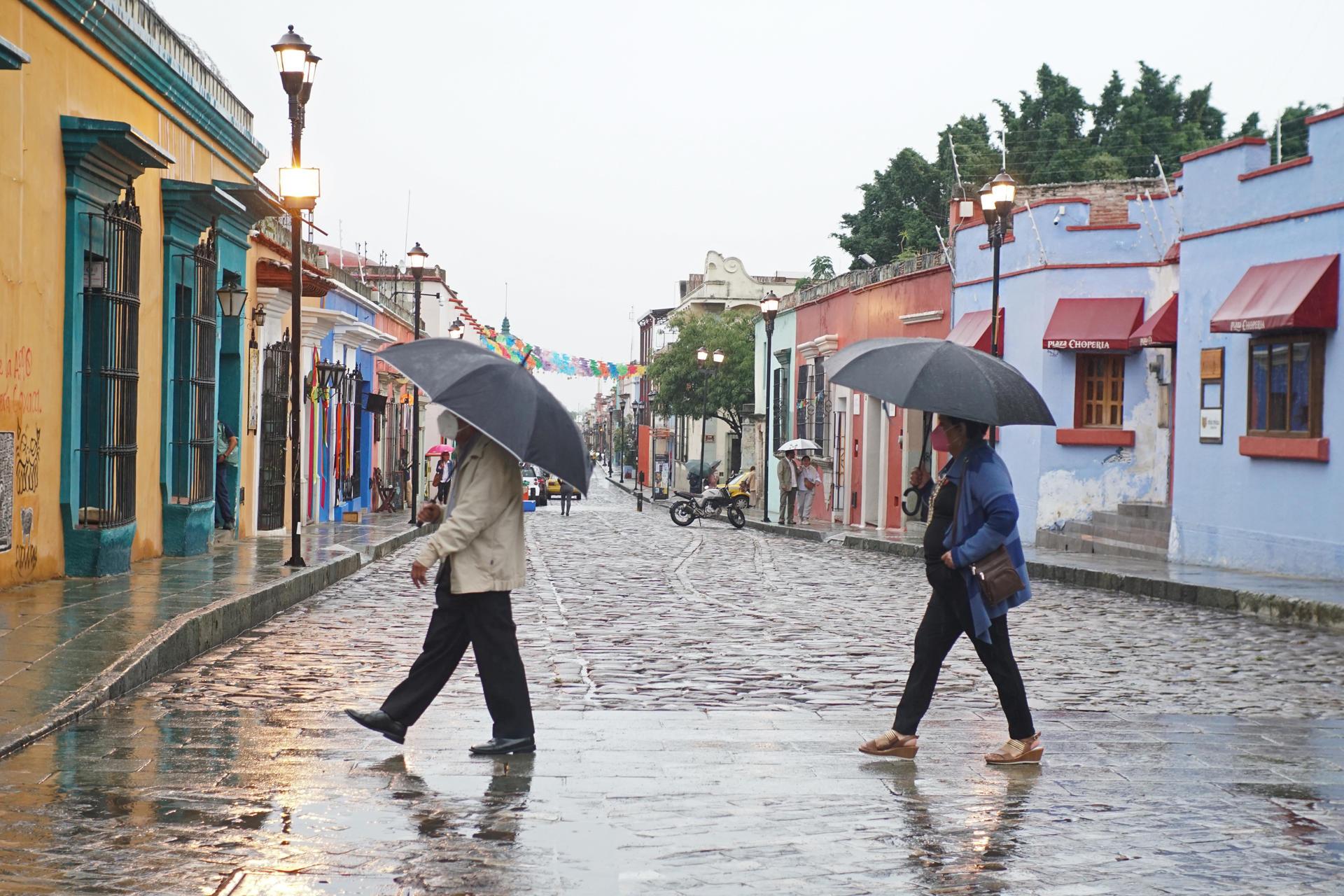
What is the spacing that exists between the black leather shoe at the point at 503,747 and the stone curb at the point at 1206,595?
28.7 feet

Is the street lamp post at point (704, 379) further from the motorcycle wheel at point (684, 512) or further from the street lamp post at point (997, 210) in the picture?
the street lamp post at point (997, 210)

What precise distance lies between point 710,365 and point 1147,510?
38.2 m

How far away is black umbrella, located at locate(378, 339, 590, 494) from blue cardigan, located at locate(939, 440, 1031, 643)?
162 centimetres

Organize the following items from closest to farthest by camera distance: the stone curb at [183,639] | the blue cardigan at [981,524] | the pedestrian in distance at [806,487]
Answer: the blue cardigan at [981,524], the stone curb at [183,639], the pedestrian in distance at [806,487]

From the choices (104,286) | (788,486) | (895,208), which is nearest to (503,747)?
(104,286)

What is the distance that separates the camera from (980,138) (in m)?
49.8

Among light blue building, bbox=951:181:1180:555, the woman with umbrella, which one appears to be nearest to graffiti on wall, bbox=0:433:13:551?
the woman with umbrella

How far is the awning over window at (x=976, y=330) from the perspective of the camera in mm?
26109

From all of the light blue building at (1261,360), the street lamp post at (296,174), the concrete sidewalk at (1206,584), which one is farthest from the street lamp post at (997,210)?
the street lamp post at (296,174)

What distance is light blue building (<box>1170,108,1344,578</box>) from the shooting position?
1670cm

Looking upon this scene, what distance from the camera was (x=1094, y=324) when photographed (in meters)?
24.0

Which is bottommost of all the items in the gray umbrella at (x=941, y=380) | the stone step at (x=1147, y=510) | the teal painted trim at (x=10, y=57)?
the stone step at (x=1147, y=510)

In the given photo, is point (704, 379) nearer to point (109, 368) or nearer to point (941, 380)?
point (109, 368)

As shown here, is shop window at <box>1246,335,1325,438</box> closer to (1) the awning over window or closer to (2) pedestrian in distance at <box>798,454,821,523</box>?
(1) the awning over window
